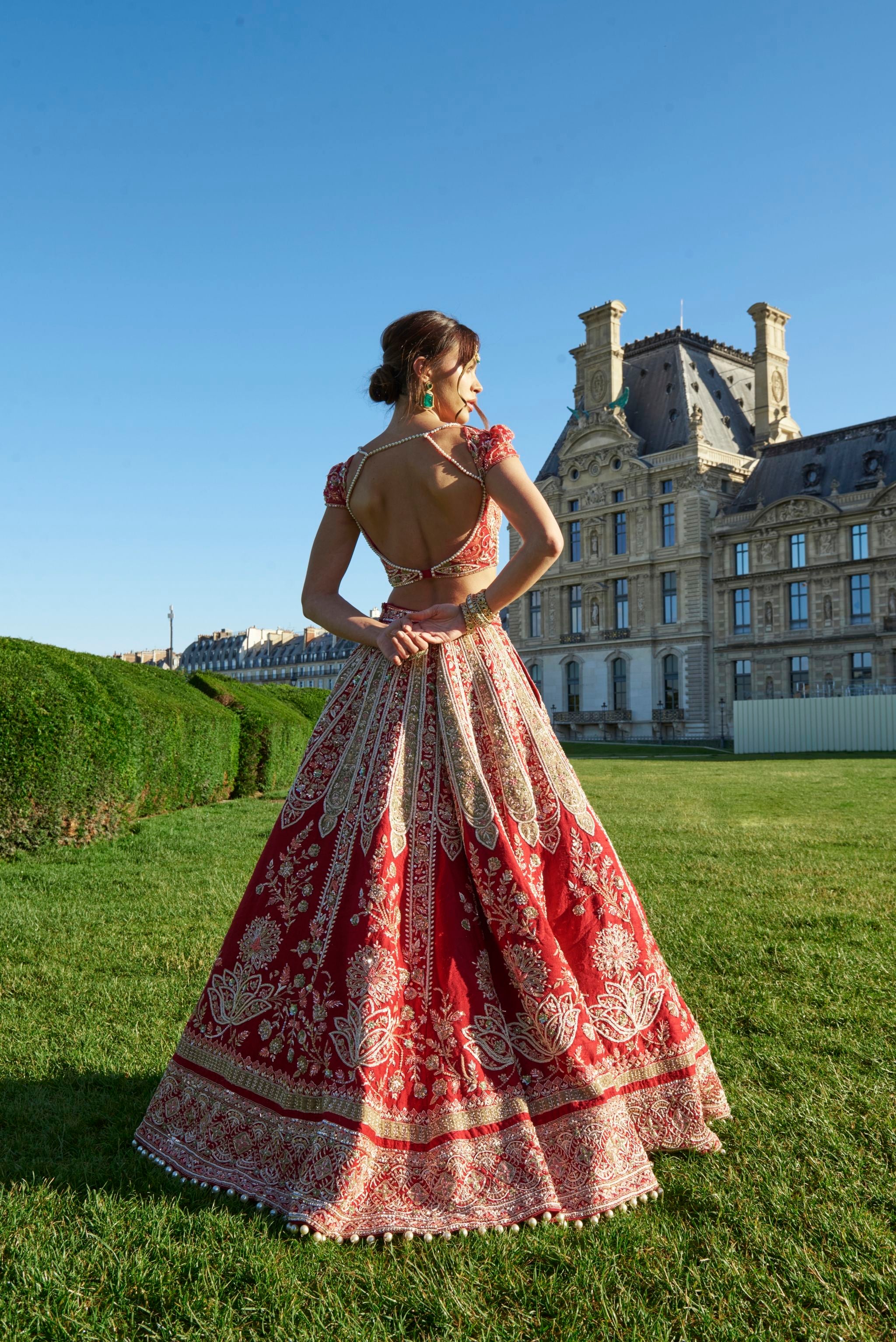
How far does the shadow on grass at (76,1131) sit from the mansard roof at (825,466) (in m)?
43.0

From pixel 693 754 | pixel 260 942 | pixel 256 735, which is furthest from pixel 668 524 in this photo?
pixel 260 942

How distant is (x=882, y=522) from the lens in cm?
4081

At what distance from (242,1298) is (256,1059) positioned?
565 millimetres

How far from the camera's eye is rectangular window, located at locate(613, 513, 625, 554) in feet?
166

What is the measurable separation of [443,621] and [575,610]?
5125cm

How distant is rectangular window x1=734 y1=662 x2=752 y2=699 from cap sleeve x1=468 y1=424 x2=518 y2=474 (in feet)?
146

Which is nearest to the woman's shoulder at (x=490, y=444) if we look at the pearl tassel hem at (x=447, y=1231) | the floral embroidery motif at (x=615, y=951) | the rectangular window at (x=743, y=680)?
the floral embroidery motif at (x=615, y=951)

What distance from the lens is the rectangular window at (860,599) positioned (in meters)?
41.5

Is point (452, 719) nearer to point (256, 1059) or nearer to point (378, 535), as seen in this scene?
point (378, 535)

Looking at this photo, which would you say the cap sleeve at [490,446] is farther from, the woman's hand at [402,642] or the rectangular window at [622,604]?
the rectangular window at [622,604]

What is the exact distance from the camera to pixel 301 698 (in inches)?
741

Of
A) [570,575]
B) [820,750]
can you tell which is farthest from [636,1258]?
[570,575]

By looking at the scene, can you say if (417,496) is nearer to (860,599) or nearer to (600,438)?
(860,599)

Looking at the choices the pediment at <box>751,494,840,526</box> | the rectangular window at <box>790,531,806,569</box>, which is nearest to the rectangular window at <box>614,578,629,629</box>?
the pediment at <box>751,494,840,526</box>
